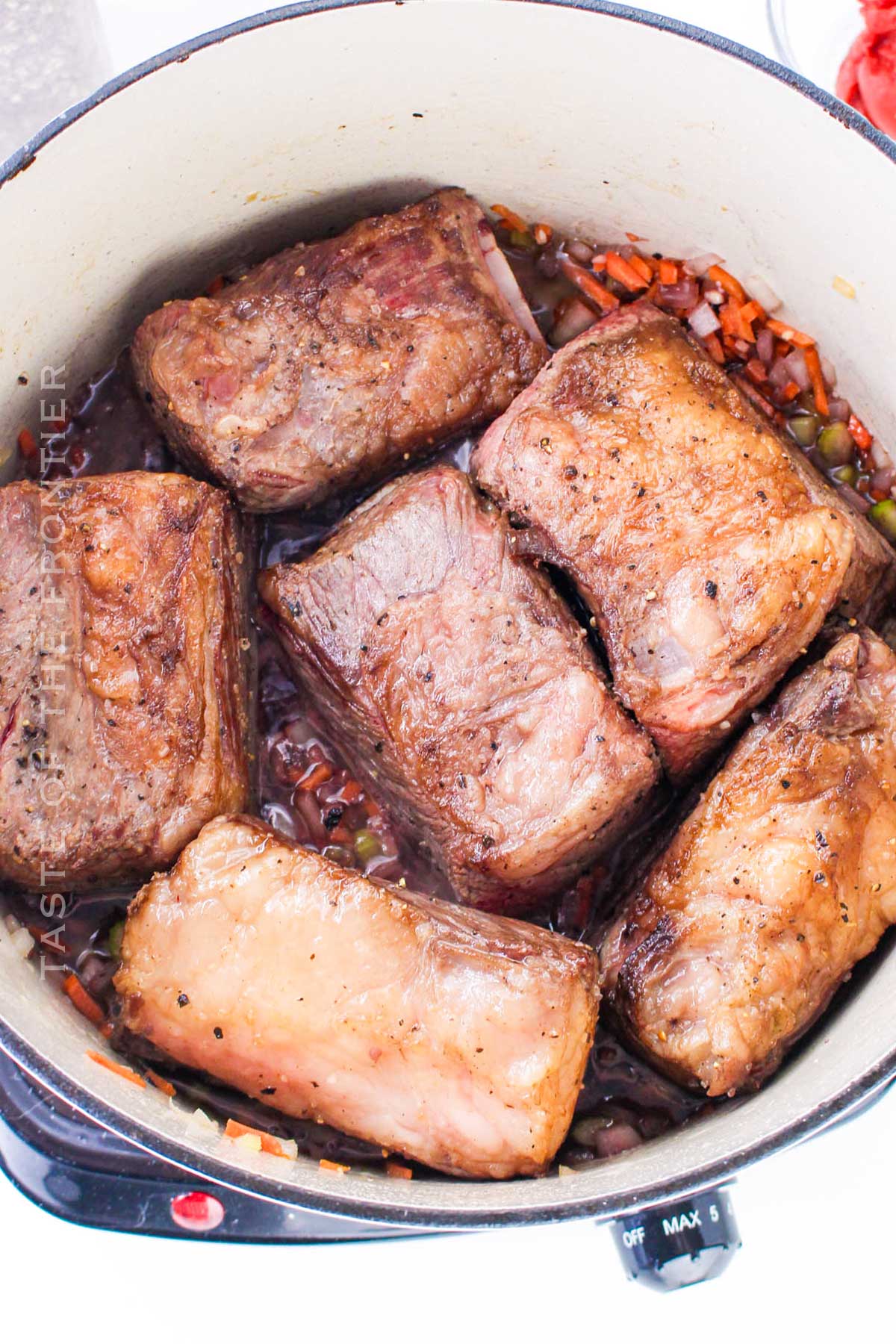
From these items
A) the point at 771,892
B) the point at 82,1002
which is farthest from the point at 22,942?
the point at 771,892

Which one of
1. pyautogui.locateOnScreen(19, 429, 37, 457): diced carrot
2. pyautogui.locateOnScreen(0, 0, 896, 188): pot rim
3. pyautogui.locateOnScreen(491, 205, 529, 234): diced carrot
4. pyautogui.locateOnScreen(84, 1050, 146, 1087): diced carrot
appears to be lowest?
pyautogui.locateOnScreen(84, 1050, 146, 1087): diced carrot

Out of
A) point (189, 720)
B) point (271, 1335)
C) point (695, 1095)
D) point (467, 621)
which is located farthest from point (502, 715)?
point (271, 1335)

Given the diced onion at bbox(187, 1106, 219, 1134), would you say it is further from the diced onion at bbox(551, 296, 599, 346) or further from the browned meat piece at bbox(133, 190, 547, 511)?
the diced onion at bbox(551, 296, 599, 346)

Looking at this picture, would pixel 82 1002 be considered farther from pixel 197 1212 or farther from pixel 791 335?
pixel 791 335

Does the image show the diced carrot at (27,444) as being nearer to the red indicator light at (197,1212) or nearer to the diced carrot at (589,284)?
the diced carrot at (589,284)

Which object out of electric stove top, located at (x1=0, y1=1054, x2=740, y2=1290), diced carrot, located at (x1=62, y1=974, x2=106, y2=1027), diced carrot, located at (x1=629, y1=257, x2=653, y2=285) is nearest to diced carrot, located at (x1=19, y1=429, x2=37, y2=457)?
diced carrot, located at (x1=62, y1=974, x2=106, y2=1027)
